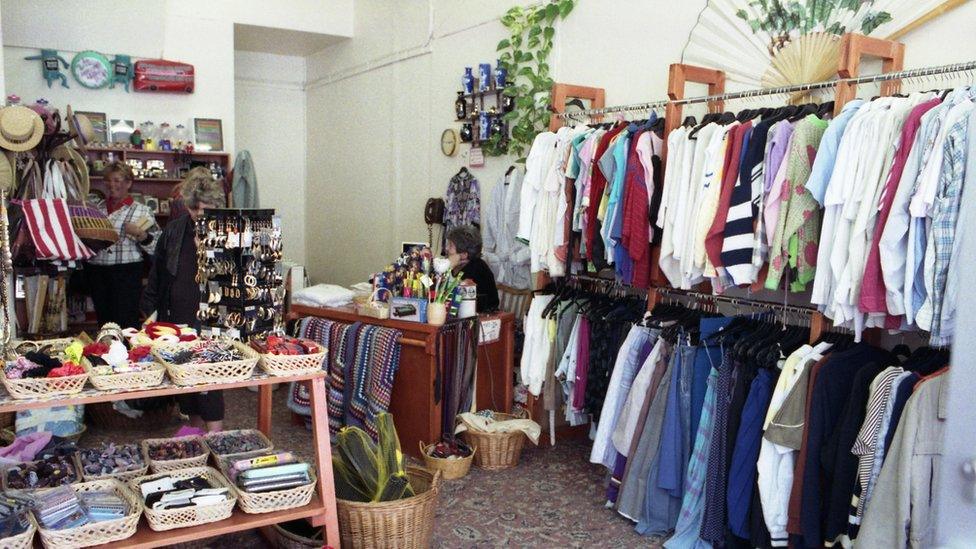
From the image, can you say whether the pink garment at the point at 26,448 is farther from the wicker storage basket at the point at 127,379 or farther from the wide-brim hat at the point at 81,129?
the wide-brim hat at the point at 81,129

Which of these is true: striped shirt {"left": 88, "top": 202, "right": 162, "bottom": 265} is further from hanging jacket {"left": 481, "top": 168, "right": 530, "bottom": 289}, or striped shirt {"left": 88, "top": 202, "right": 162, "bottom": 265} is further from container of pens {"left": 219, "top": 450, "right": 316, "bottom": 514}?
container of pens {"left": 219, "top": 450, "right": 316, "bottom": 514}

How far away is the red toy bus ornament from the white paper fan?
16.5ft

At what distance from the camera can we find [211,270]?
120 inches

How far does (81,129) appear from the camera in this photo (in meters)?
6.28

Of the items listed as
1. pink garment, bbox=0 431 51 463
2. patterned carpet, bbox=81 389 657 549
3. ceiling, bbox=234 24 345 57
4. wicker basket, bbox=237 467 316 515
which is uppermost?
ceiling, bbox=234 24 345 57

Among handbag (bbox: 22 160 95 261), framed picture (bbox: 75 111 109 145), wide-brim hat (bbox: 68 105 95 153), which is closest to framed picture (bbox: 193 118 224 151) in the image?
framed picture (bbox: 75 111 109 145)

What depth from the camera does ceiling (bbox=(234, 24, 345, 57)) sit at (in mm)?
8039

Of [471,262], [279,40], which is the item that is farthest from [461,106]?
[279,40]

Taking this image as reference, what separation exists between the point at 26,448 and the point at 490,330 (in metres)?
2.45

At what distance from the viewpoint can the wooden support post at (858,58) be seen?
294 centimetres

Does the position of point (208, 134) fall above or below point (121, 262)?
above

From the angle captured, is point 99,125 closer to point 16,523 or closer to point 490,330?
point 490,330

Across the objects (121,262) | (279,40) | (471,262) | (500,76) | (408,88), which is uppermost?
(279,40)

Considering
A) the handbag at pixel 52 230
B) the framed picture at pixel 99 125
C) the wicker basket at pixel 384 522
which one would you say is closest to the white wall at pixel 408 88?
the framed picture at pixel 99 125
